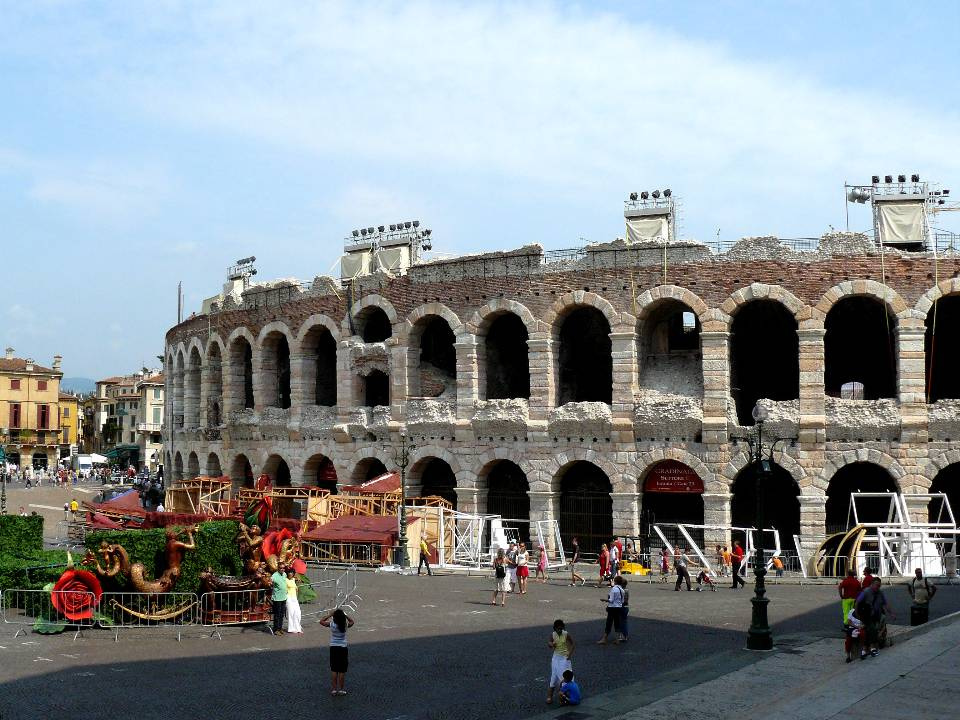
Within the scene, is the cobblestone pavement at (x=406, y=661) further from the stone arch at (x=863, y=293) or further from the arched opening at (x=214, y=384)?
the arched opening at (x=214, y=384)

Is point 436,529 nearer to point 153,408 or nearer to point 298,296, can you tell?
point 298,296

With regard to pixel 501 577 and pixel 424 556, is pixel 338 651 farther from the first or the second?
pixel 424 556

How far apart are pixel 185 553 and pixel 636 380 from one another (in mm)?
18832

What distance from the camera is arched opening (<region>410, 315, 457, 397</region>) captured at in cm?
4222

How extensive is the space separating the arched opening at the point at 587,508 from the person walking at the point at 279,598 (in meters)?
17.8

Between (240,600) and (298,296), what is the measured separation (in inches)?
999

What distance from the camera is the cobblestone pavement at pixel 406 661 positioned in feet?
52.5

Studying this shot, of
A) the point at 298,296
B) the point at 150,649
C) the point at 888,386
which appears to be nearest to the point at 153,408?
the point at 298,296

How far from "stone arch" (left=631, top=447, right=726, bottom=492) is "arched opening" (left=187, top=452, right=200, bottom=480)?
27259 millimetres

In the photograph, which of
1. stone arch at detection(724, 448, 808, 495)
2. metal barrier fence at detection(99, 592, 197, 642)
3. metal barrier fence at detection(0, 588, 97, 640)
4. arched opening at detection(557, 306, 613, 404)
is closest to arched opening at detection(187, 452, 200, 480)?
arched opening at detection(557, 306, 613, 404)

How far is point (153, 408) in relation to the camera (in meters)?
114

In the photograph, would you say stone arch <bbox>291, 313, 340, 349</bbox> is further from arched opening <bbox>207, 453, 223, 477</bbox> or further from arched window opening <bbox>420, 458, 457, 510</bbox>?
arched opening <bbox>207, 453, 223, 477</bbox>

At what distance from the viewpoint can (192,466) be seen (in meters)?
55.3

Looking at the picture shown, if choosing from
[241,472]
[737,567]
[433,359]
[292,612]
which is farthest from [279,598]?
[241,472]
